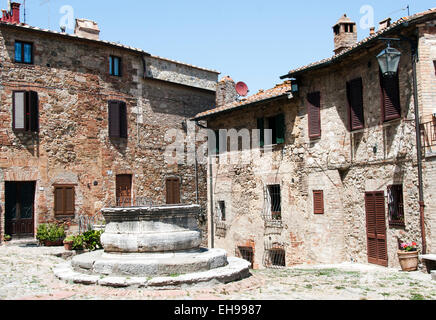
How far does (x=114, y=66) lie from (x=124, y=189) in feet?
17.7

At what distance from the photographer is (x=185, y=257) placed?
29.1 feet

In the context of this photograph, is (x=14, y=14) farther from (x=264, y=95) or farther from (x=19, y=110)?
(x=264, y=95)

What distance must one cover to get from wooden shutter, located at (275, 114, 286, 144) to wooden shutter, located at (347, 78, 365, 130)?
3.15m

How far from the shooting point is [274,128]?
1688 centimetres

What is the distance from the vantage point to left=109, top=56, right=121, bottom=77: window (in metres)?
19.7

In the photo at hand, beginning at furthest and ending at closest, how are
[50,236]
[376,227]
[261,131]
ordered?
[261,131] → [50,236] → [376,227]

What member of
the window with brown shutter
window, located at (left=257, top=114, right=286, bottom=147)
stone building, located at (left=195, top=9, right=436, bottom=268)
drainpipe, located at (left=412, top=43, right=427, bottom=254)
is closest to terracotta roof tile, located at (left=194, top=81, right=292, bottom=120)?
stone building, located at (left=195, top=9, right=436, bottom=268)

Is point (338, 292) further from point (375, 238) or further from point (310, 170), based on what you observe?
point (310, 170)

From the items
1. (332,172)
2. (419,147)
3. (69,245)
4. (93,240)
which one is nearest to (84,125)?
(69,245)

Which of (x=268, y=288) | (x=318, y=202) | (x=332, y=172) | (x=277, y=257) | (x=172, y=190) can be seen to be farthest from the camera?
(x=172, y=190)

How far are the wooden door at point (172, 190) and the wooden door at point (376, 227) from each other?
10560 mm

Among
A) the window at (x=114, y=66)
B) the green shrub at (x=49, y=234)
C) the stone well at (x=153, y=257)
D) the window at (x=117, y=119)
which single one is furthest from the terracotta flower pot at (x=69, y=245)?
the window at (x=114, y=66)

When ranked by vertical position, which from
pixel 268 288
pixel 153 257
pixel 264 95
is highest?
pixel 264 95

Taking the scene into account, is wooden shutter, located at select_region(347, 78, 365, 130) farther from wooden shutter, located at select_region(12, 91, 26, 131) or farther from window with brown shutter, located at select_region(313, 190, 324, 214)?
wooden shutter, located at select_region(12, 91, 26, 131)
